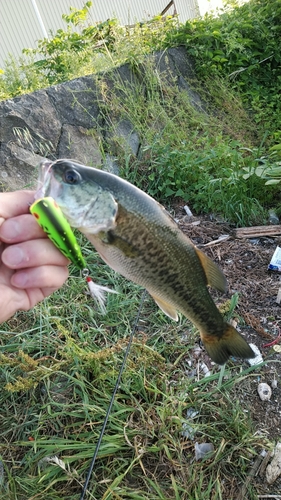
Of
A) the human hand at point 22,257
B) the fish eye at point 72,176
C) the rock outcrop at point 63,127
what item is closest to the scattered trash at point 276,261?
the rock outcrop at point 63,127

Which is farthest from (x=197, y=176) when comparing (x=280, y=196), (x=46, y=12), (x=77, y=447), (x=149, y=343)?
(x=46, y=12)

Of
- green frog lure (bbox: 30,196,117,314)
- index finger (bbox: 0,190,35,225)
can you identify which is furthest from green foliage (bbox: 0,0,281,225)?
green frog lure (bbox: 30,196,117,314)

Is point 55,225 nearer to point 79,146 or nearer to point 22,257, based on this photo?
point 22,257

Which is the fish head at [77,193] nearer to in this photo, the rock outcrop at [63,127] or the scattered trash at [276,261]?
the scattered trash at [276,261]

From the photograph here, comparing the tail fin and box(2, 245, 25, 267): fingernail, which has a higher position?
box(2, 245, 25, 267): fingernail

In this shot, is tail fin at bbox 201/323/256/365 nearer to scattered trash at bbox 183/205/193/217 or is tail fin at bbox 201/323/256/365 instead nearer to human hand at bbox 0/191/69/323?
human hand at bbox 0/191/69/323

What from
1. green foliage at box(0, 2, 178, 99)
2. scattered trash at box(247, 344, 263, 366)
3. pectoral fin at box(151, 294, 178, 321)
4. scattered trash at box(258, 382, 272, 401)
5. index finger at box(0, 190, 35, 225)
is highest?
green foliage at box(0, 2, 178, 99)

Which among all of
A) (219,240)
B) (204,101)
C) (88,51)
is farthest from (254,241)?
(88,51)
